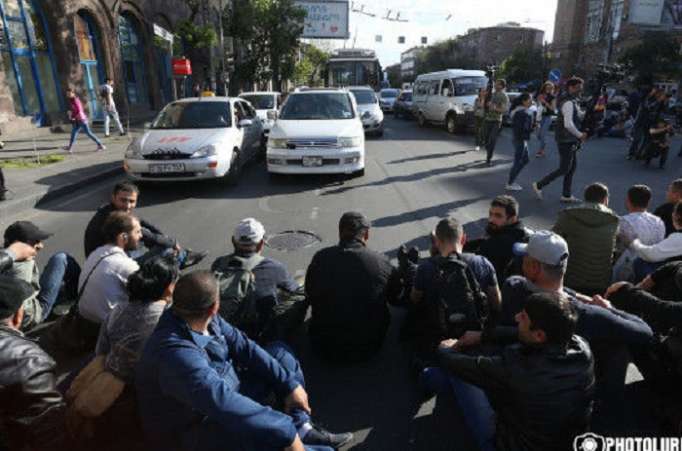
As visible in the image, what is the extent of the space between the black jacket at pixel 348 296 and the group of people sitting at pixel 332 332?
0.04ft

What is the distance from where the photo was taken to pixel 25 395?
6.50 feet

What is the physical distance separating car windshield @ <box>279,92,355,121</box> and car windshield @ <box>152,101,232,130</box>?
132cm

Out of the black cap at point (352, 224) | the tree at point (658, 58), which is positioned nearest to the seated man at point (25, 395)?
the black cap at point (352, 224)

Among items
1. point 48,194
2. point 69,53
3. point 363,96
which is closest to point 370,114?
point 363,96

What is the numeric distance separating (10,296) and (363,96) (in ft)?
53.2

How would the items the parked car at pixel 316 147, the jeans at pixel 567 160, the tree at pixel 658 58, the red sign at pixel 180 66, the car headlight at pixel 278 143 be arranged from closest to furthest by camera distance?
the jeans at pixel 567 160, the parked car at pixel 316 147, the car headlight at pixel 278 143, the red sign at pixel 180 66, the tree at pixel 658 58

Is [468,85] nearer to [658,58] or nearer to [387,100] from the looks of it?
[387,100]

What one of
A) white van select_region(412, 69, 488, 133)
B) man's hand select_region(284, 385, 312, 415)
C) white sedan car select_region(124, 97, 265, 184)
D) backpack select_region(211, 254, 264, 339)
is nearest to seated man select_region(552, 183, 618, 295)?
man's hand select_region(284, 385, 312, 415)

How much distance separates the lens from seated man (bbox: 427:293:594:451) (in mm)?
2008

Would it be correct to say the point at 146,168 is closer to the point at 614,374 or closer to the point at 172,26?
the point at 614,374

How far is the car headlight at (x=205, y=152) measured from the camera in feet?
26.5

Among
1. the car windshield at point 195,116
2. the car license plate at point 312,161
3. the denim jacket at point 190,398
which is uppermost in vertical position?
the car windshield at point 195,116
